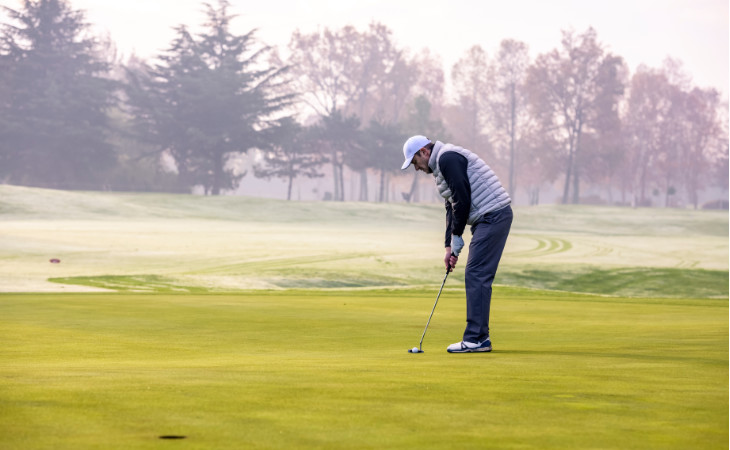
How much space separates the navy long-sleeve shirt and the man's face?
0.14 meters

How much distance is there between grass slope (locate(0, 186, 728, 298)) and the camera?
24953 mm

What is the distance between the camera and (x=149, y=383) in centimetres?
555

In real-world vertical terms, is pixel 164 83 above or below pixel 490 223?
above

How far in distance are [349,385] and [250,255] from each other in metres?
27.0

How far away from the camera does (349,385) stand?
223 inches

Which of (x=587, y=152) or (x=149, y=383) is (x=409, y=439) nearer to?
(x=149, y=383)

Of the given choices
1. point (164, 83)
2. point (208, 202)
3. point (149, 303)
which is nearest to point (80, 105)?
point (164, 83)

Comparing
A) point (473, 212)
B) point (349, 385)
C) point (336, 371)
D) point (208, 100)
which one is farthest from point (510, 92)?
point (349, 385)

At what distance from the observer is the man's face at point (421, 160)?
8641mm

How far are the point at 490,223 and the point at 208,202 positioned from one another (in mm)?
60650

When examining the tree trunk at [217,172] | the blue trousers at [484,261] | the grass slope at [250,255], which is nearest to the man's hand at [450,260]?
the blue trousers at [484,261]

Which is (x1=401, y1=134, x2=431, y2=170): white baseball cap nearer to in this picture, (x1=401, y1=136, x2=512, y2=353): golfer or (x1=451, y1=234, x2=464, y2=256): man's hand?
(x1=401, y1=136, x2=512, y2=353): golfer

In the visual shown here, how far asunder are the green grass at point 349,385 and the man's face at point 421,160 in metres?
1.55

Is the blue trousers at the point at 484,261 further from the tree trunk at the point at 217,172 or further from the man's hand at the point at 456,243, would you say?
the tree trunk at the point at 217,172
